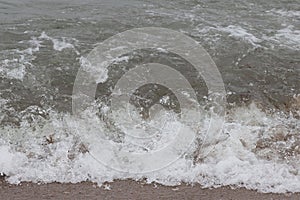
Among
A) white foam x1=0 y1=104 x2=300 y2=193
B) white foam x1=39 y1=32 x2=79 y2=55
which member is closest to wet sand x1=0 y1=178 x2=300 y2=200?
white foam x1=0 y1=104 x2=300 y2=193

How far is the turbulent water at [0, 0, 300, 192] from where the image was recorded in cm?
456

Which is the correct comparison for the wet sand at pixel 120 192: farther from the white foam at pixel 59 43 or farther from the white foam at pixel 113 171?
the white foam at pixel 59 43

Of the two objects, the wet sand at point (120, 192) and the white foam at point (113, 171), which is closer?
the wet sand at point (120, 192)

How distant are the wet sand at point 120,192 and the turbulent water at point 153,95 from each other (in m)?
0.09

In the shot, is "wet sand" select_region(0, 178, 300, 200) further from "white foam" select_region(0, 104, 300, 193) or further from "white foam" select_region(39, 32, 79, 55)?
"white foam" select_region(39, 32, 79, 55)

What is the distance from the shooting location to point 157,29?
794cm

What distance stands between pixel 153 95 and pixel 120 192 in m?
1.92

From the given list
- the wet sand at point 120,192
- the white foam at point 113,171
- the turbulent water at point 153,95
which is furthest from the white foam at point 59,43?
the wet sand at point 120,192

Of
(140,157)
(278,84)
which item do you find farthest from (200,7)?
(140,157)

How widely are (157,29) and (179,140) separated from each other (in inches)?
133

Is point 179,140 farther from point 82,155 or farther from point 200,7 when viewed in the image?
point 200,7

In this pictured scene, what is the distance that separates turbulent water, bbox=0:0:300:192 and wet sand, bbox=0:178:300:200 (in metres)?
0.09

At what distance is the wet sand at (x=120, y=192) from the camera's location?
4184 mm

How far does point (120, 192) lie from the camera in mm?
4250
